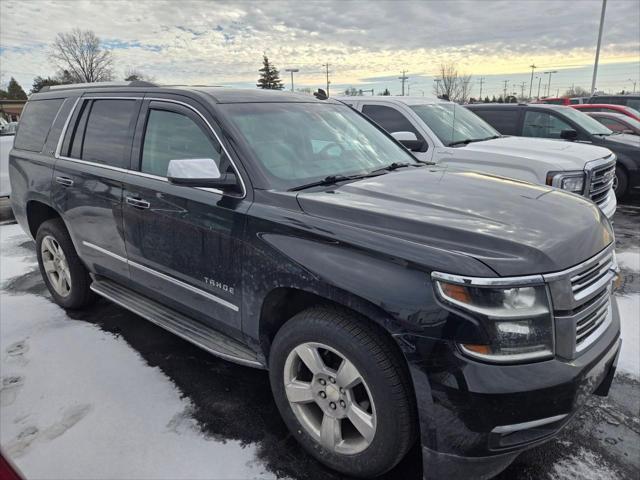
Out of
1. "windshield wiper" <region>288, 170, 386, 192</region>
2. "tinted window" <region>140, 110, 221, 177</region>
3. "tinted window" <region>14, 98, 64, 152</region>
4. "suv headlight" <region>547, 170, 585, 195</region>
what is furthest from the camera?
"suv headlight" <region>547, 170, 585, 195</region>

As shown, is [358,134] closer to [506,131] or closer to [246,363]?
[246,363]

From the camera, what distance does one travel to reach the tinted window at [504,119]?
868cm

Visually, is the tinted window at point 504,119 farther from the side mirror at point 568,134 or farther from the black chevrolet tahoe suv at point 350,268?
the black chevrolet tahoe suv at point 350,268

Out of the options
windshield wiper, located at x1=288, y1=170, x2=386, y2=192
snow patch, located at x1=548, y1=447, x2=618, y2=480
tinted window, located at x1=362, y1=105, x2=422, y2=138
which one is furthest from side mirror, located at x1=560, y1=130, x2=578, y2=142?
snow patch, located at x1=548, y1=447, x2=618, y2=480

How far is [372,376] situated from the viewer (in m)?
2.08

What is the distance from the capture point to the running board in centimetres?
280

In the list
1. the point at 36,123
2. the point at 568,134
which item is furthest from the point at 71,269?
the point at 568,134

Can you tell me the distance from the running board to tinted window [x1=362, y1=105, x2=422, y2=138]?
4.21 metres

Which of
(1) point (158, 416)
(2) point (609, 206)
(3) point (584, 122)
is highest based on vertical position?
(3) point (584, 122)

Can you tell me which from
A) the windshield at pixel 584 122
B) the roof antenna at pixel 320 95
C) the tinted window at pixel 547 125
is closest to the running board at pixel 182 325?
the roof antenna at pixel 320 95

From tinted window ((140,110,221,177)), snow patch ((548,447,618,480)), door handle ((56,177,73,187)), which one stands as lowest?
snow patch ((548,447,618,480))

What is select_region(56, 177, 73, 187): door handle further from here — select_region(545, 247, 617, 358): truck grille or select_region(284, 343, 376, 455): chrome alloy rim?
select_region(545, 247, 617, 358): truck grille

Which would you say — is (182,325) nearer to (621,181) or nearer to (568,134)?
(568,134)

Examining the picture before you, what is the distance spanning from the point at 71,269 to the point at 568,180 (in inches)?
207
